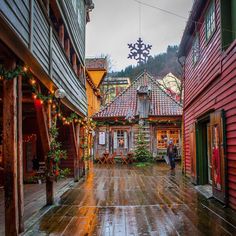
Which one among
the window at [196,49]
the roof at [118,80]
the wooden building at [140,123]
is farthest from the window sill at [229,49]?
the roof at [118,80]

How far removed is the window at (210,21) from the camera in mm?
7509

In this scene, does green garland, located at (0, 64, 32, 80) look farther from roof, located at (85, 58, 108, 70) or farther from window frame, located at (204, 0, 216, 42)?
roof, located at (85, 58, 108, 70)

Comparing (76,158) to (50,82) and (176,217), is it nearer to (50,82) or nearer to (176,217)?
(50,82)

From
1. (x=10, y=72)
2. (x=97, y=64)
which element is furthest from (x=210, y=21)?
(x=97, y=64)

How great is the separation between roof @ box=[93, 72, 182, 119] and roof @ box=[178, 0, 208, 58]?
8.27 meters

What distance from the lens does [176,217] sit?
552 centimetres

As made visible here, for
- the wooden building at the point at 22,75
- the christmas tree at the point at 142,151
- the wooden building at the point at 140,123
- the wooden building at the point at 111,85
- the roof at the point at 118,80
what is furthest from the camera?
the roof at the point at 118,80

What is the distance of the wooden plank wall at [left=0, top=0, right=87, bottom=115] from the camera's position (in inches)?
154

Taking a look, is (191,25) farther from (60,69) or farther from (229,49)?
(60,69)

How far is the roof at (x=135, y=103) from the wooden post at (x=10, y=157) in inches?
650

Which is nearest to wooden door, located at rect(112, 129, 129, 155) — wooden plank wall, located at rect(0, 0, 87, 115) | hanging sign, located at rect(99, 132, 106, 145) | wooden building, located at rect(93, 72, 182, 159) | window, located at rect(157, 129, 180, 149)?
wooden building, located at rect(93, 72, 182, 159)

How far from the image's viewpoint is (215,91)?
7430 millimetres

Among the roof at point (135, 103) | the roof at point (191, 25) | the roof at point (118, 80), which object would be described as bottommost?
the roof at point (135, 103)

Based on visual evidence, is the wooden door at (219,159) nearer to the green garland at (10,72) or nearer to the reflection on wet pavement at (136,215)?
the reflection on wet pavement at (136,215)
